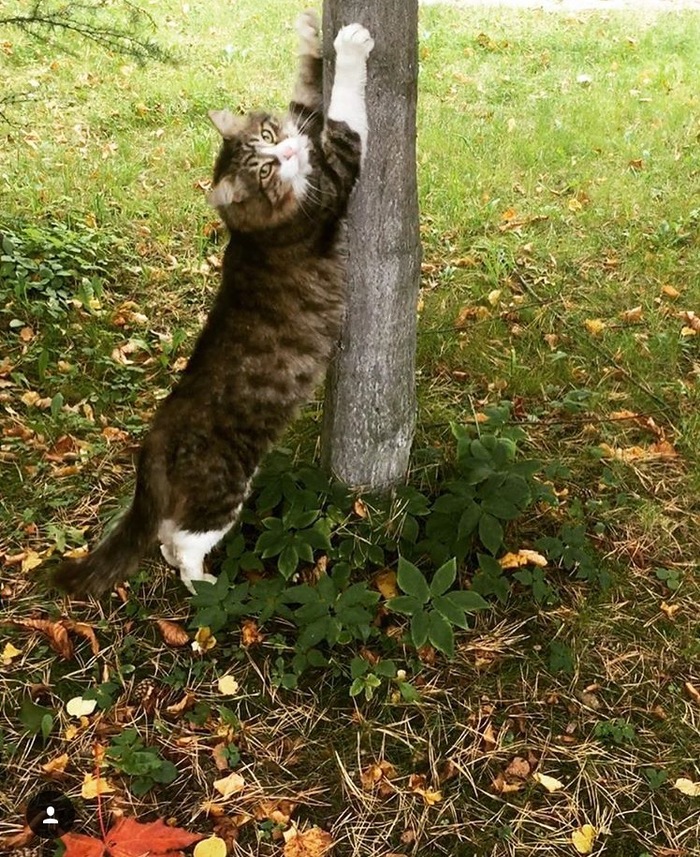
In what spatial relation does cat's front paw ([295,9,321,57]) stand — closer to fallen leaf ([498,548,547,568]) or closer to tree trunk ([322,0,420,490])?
tree trunk ([322,0,420,490])

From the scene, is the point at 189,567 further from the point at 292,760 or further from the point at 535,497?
the point at 535,497

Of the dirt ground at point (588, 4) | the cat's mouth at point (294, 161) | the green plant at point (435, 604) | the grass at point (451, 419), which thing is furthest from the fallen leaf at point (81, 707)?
the dirt ground at point (588, 4)

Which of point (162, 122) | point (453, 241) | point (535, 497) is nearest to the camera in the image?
point (535, 497)

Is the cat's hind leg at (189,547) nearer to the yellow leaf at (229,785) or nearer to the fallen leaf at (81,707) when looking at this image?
the fallen leaf at (81,707)

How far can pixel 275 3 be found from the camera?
773 cm

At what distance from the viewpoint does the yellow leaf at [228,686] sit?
2.40 meters

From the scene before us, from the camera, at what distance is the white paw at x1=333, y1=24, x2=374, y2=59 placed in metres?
2.16

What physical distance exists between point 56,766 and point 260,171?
79.3 inches

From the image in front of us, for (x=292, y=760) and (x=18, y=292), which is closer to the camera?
(x=292, y=760)

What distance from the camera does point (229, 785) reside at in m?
2.17

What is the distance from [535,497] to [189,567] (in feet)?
4.14

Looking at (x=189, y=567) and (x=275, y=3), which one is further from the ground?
(x=275, y=3)

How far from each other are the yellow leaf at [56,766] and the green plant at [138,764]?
0.39 feet

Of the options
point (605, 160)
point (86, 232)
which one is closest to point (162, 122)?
point (86, 232)
